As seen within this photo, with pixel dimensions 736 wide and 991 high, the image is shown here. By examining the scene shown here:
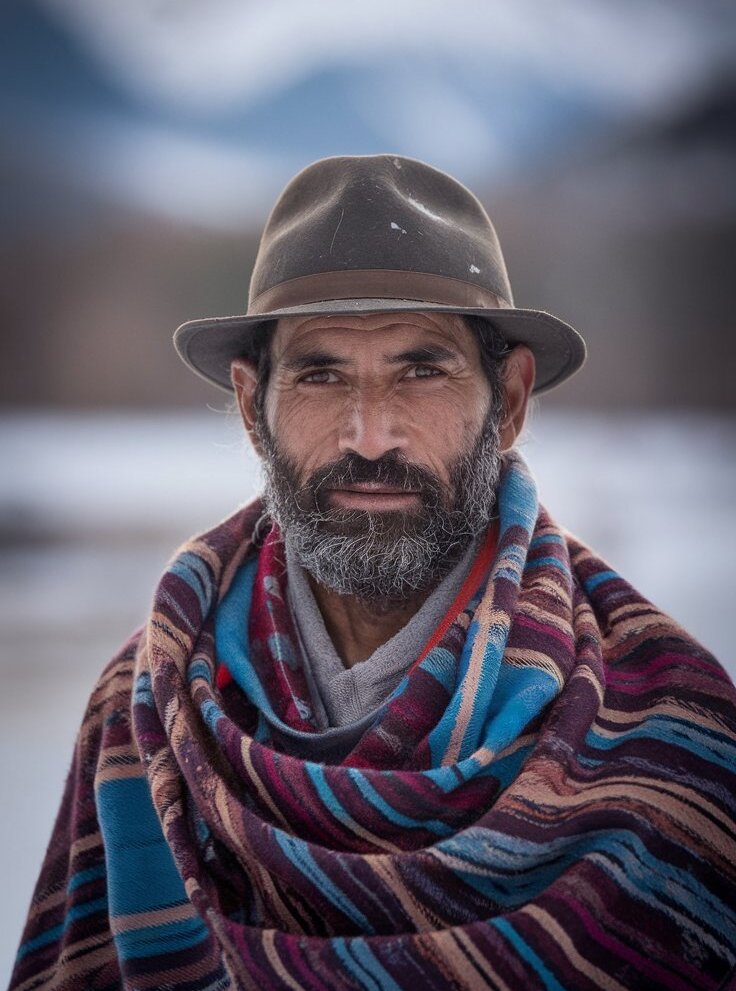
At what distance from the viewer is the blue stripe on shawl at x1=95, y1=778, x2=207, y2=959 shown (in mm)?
1274

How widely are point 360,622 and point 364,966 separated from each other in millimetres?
590

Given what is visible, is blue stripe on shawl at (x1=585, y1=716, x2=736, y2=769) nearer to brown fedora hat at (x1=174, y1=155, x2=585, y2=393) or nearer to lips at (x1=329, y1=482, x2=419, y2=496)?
lips at (x1=329, y1=482, x2=419, y2=496)

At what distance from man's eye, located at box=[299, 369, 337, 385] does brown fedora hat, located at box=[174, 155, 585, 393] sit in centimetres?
12

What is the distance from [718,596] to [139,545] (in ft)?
12.6

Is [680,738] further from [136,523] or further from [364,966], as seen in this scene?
[136,523]

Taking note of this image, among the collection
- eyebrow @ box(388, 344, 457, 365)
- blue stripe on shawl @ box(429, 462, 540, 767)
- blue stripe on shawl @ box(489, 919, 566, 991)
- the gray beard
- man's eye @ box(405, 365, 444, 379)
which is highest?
eyebrow @ box(388, 344, 457, 365)

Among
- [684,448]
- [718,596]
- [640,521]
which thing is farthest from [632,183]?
[718,596]

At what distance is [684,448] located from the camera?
10.0 m

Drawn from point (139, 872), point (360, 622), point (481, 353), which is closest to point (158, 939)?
point (139, 872)

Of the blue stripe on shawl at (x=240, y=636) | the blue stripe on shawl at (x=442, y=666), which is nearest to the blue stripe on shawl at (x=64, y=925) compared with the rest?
the blue stripe on shawl at (x=240, y=636)

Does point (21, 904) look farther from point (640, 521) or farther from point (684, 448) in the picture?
point (684, 448)

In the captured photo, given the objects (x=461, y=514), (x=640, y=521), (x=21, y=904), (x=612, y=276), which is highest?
(x=612, y=276)

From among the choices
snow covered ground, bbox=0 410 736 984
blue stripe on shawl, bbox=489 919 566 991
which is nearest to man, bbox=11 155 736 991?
blue stripe on shawl, bbox=489 919 566 991

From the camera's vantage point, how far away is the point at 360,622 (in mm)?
1527
